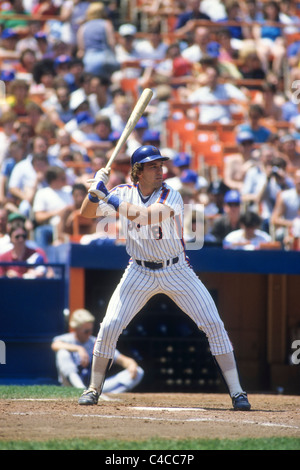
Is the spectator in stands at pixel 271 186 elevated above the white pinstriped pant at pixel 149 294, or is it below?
above

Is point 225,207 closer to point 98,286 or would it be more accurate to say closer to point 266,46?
point 98,286

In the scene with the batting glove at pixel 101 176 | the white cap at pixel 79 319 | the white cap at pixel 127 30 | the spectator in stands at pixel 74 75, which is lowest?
the white cap at pixel 79 319

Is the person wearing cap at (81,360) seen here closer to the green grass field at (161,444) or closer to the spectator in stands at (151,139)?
the spectator in stands at (151,139)

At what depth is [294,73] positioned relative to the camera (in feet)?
46.8

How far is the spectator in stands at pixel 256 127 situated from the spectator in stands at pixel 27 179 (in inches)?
125

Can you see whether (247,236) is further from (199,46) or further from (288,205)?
(199,46)

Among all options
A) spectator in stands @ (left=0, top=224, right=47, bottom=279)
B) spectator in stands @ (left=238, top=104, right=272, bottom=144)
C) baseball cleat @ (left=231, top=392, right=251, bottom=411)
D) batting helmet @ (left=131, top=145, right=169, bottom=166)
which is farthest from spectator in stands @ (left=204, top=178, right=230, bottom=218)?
baseball cleat @ (left=231, top=392, right=251, bottom=411)

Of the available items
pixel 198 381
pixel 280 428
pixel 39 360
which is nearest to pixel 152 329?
pixel 198 381

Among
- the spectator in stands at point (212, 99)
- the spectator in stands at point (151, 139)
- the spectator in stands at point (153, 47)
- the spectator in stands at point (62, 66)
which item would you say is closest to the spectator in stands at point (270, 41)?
the spectator in stands at point (153, 47)

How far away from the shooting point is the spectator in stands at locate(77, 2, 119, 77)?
13.8m

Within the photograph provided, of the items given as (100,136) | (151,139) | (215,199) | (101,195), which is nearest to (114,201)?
(101,195)

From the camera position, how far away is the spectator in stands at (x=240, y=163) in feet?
36.8

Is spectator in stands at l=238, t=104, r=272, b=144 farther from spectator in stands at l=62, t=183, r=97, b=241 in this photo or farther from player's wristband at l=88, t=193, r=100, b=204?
player's wristband at l=88, t=193, r=100, b=204
